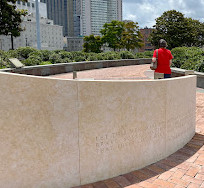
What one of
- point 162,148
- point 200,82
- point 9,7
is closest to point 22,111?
point 162,148

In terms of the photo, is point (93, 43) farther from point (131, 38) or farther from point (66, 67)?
point (66, 67)

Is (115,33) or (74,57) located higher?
(115,33)

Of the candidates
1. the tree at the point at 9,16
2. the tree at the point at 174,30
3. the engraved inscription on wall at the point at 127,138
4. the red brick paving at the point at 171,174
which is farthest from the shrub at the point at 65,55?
the tree at the point at 174,30

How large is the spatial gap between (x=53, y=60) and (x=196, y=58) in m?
9.18

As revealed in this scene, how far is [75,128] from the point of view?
349 centimetres

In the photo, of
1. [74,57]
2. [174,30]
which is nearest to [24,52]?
[74,57]

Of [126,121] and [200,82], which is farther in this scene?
[200,82]

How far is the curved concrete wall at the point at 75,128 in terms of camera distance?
321 cm

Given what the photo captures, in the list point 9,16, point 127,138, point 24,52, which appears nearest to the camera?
point 127,138

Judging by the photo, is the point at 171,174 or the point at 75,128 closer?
the point at 75,128

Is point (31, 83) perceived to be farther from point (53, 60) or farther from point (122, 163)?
point (53, 60)

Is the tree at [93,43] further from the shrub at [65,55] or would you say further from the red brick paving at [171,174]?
the red brick paving at [171,174]

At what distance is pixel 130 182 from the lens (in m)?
3.79

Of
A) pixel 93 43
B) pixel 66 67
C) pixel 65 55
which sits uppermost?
pixel 93 43
